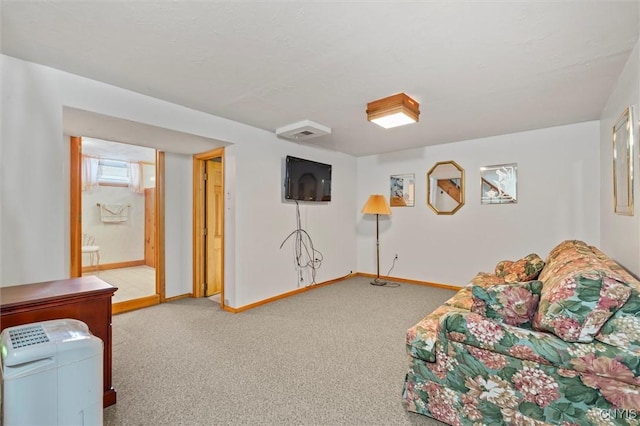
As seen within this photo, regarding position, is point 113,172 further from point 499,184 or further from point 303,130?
point 499,184

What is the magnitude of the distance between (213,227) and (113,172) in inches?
131

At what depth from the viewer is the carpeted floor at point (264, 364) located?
70.6 inches

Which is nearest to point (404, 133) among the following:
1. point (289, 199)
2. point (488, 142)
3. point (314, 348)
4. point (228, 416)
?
point (488, 142)

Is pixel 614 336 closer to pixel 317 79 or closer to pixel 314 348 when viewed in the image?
pixel 314 348

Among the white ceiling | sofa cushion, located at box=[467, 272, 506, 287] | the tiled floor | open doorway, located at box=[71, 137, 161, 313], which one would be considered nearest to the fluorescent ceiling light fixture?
the white ceiling

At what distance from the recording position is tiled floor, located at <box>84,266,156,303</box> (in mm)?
4116

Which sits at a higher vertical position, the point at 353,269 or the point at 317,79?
the point at 317,79

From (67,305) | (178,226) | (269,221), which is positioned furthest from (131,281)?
(67,305)

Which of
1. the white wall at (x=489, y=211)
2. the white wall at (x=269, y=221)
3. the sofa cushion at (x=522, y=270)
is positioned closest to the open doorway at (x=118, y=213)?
the white wall at (x=269, y=221)

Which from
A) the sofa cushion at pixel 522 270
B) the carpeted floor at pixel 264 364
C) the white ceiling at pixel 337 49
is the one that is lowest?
the carpeted floor at pixel 264 364

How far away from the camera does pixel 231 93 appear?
2689 mm

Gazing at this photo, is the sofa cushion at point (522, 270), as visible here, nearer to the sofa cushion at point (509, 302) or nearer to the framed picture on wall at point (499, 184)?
the framed picture on wall at point (499, 184)

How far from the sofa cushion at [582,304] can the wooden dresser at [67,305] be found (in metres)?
2.53

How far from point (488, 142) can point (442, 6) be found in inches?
129
